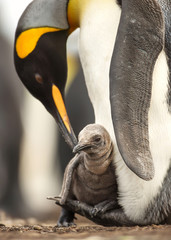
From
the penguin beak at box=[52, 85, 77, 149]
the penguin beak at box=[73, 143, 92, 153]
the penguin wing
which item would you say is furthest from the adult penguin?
the penguin beak at box=[52, 85, 77, 149]

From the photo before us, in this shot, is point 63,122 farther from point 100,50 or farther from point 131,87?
point 131,87

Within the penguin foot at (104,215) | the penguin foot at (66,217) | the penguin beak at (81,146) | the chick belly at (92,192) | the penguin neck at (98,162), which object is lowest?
the penguin foot at (66,217)

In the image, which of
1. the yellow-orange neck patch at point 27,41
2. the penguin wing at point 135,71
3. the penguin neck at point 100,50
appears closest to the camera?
the penguin wing at point 135,71

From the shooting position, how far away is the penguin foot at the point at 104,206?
8.44 feet

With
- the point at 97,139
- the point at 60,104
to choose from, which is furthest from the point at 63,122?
the point at 97,139

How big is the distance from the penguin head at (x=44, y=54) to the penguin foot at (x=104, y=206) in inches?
16.2

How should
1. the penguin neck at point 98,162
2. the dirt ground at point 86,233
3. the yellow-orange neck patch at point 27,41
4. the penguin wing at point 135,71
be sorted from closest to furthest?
the dirt ground at point 86,233, the penguin wing at point 135,71, the penguin neck at point 98,162, the yellow-orange neck patch at point 27,41

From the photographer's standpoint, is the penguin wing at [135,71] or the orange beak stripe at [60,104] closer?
the penguin wing at [135,71]

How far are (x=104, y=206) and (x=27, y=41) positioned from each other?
35.4 inches

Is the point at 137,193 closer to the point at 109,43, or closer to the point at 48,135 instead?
the point at 109,43

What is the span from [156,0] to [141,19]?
124mm

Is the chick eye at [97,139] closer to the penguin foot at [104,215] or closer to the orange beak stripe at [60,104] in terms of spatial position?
the penguin foot at [104,215]

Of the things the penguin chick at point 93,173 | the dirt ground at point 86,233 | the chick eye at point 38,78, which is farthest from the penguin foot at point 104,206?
the chick eye at point 38,78

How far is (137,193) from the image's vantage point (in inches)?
99.7
